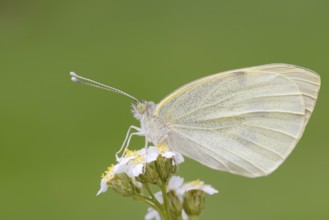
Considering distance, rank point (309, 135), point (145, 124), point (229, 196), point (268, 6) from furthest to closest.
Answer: point (268, 6)
point (309, 135)
point (229, 196)
point (145, 124)

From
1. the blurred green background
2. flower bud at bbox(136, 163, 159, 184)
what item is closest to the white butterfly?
flower bud at bbox(136, 163, 159, 184)

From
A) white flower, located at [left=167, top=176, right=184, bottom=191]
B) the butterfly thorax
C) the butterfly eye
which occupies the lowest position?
white flower, located at [left=167, top=176, right=184, bottom=191]

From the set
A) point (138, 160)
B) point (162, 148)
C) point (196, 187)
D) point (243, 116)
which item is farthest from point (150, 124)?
point (243, 116)

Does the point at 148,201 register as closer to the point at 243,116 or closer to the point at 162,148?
the point at 162,148

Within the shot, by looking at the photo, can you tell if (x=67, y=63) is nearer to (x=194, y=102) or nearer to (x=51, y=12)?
(x=51, y=12)

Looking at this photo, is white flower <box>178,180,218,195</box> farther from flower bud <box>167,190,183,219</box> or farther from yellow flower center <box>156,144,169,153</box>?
yellow flower center <box>156,144,169,153</box>

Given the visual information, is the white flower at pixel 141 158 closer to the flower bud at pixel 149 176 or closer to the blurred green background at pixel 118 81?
the flower bud at pixel 149 176

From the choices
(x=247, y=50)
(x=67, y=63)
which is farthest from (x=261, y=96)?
(x=67, y=63)
